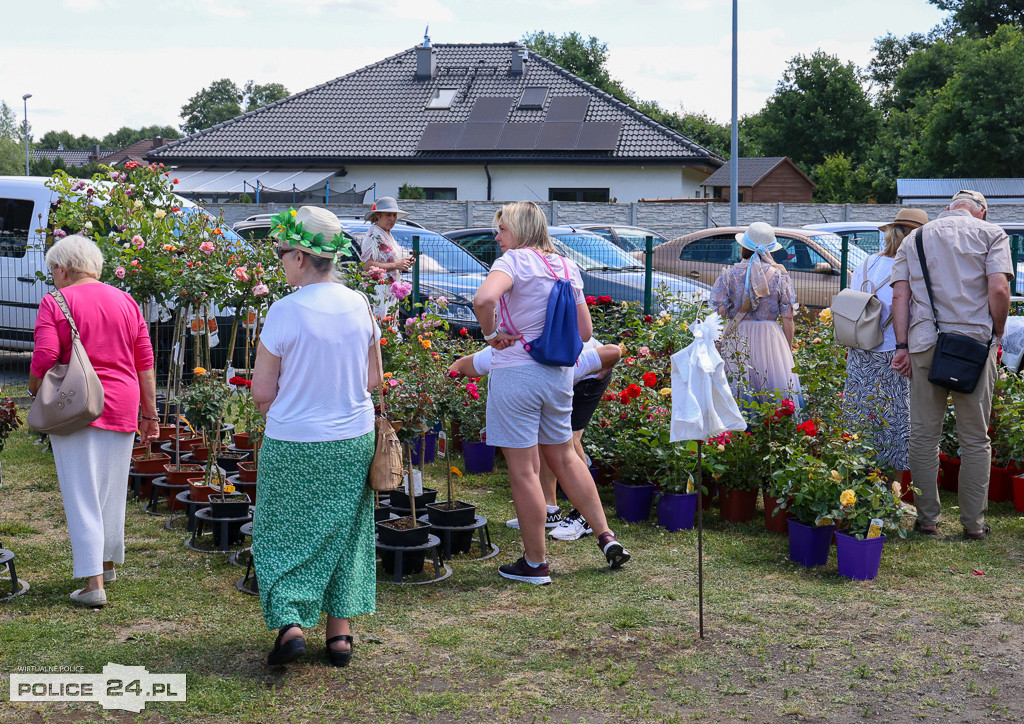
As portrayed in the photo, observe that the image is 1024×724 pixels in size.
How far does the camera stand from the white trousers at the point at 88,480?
416cm

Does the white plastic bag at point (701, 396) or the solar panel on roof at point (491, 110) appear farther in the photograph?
the solar panel on roof at point (491, 110)

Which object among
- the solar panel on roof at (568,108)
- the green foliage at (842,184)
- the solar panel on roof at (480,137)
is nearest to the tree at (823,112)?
the green foliage at (842,184)

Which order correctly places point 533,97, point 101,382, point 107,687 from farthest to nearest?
point 533,97 → point 101,382 → point 107,687

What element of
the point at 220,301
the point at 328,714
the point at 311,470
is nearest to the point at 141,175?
the point at 220,301

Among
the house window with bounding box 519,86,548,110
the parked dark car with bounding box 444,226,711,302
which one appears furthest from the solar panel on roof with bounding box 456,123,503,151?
the parked dark car with bounding box 444,226,711,302

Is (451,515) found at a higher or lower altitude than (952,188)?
lower

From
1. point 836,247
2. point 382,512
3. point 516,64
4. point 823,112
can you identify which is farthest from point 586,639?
point 823,112

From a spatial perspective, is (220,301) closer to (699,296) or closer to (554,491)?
(554,491)

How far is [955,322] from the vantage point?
518 cm

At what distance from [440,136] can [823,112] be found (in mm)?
31676

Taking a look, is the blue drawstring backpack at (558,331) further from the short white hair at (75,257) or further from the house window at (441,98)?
the house window at (441,98)

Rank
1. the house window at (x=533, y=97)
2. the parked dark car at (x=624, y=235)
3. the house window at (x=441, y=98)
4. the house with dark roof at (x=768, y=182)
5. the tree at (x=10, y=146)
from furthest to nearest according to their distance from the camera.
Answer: the tree at (x=10, y=146), the house with dark roof at (x=768, y=182), the house window at (x=441, y=98), the house window at (x=533, y=97), the parked dark car at (x=624, y=235)

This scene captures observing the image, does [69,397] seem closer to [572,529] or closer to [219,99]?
[572,529]

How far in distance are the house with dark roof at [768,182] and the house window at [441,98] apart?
525 inches
